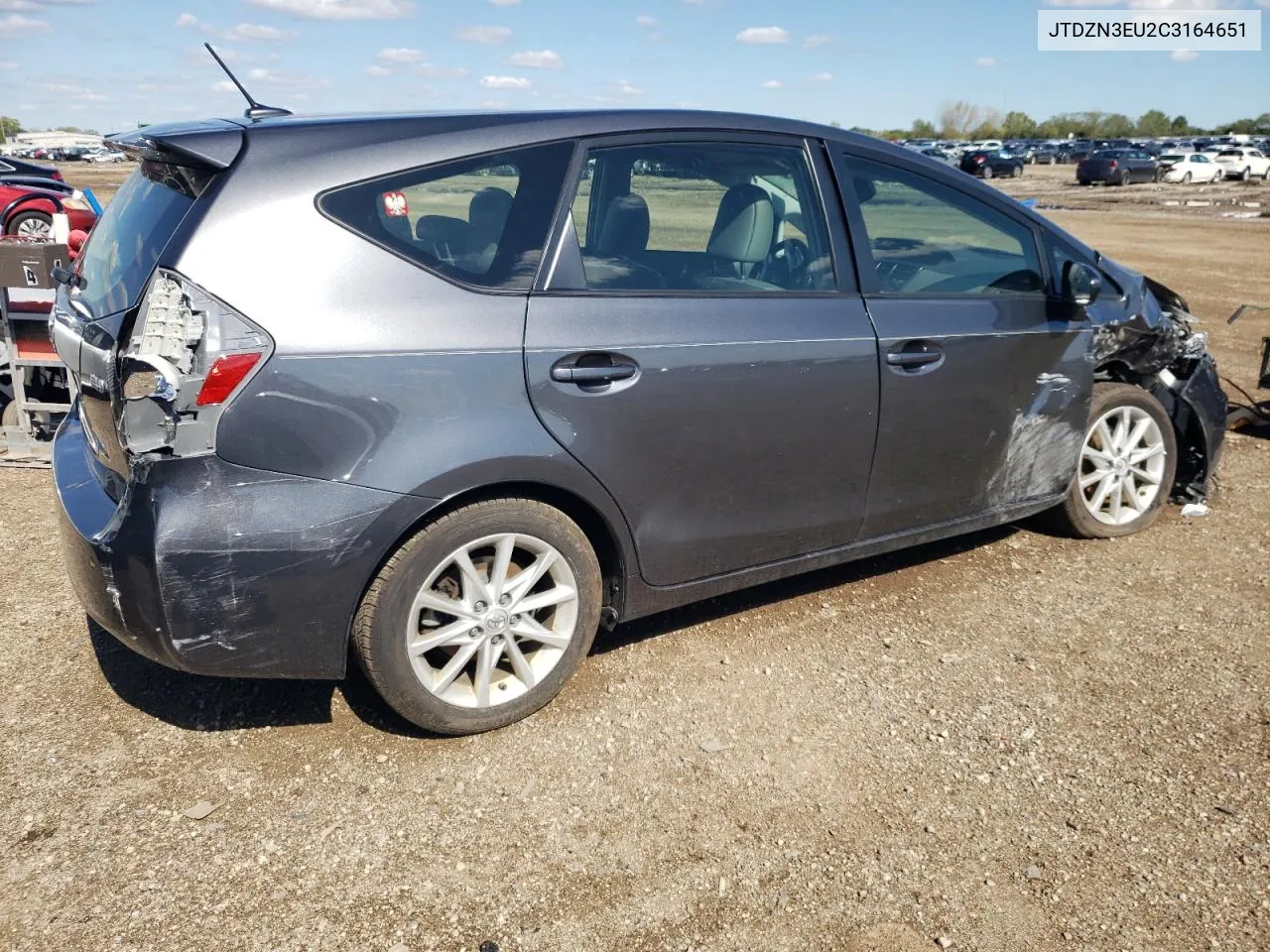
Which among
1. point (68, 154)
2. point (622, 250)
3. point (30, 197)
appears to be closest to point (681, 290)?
point (622, 250)

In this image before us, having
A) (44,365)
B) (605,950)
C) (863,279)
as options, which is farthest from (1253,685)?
(44,365)

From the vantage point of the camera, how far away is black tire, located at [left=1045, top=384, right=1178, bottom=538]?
4.52 metres

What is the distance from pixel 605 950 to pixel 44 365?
4969mm

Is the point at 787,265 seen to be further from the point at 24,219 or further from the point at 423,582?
the point at 24,219

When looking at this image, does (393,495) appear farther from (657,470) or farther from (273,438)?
(657,470)

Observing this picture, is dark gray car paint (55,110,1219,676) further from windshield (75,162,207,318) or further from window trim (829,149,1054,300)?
window trim (829,149,1054,300)

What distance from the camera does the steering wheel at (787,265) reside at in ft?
11.5

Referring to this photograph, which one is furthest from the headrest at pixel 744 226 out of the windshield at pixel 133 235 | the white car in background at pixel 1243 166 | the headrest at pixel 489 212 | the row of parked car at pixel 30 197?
the white car in background at pixel 1243 166

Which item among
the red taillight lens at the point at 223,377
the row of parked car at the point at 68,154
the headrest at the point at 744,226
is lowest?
the red taillight lens at the point at 223,377

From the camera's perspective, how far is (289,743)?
314 centimetres

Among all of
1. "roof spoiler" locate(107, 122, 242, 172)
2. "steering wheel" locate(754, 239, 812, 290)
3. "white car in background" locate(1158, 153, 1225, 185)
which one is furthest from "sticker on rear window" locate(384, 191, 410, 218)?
"white car in background" locate(1158, 153, 1225, 185)

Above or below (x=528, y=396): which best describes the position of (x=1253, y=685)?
below

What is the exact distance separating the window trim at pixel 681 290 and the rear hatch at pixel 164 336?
34.8 inches

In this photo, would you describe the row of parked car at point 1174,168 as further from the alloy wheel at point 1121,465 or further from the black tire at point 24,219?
the alloy wheel at point 1121,465
